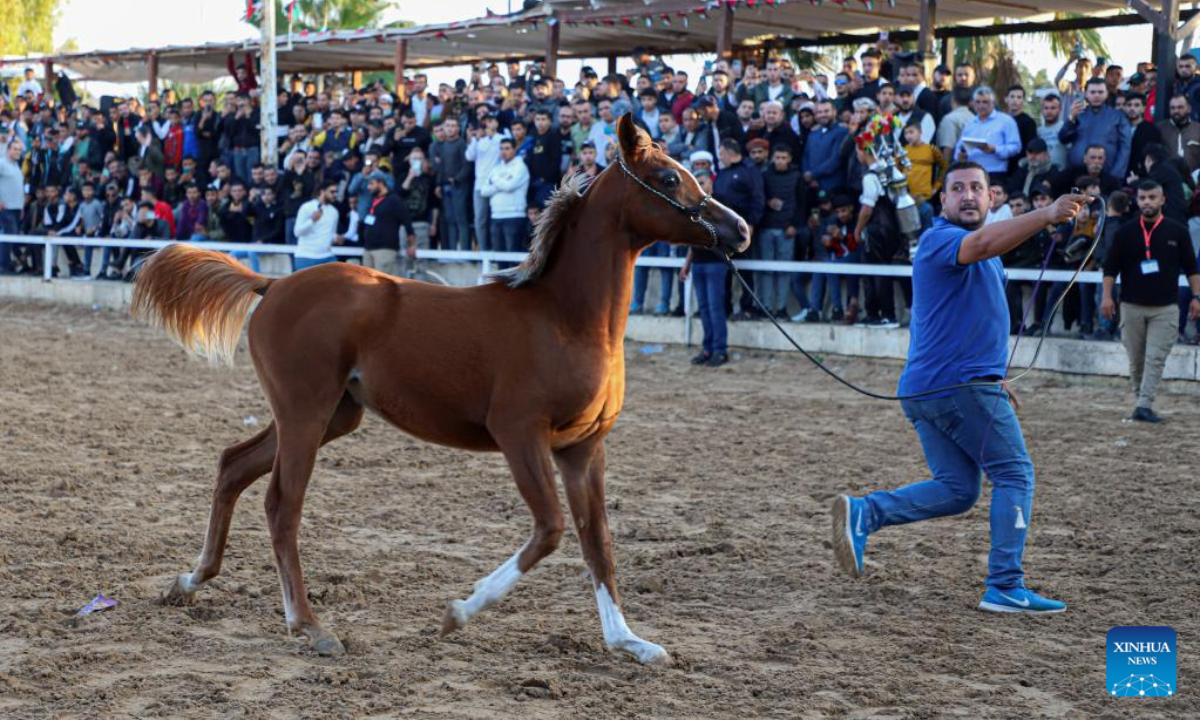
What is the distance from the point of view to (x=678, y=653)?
4.87 meters

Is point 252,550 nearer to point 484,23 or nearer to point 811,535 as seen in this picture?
point 811,535

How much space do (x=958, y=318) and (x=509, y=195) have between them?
10294mm

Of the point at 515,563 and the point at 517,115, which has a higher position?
the point at 517,115

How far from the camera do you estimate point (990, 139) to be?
481 inches

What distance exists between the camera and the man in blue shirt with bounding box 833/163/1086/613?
5367 mm

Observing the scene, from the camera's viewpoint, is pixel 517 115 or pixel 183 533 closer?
pixel 183 533

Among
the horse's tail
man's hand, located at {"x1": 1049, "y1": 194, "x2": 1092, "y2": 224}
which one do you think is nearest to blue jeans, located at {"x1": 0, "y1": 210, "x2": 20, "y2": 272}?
the horse's tail

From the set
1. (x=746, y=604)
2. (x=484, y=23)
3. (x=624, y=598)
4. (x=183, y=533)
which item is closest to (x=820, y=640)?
(x=746, y=604)

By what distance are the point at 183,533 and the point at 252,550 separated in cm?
49

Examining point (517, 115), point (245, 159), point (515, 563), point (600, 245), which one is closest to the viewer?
point (515, 563)

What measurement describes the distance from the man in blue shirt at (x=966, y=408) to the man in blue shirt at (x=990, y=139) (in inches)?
278

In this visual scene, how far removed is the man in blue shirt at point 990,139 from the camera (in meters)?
12.2

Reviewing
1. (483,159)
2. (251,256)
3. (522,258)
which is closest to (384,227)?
(483,159)

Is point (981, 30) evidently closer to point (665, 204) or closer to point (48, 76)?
point (665, 204)
